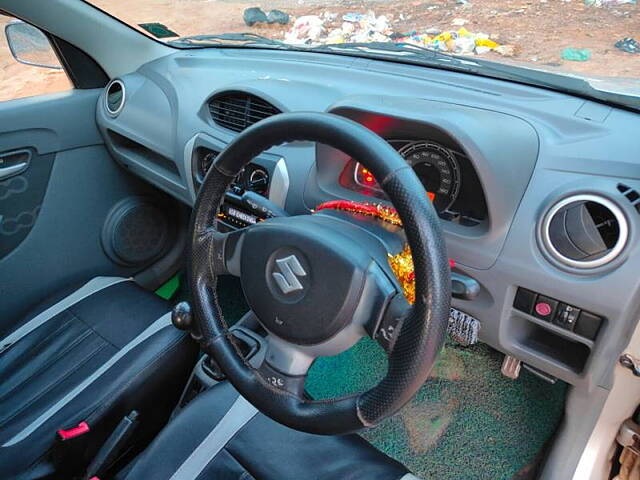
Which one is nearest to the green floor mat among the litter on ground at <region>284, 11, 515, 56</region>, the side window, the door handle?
the litter on ground at <region>284, 11, 515, 56</region>

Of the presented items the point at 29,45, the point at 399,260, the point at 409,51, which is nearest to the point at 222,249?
the point at 399,260

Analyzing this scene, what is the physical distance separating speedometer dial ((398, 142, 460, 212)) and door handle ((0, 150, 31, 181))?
1.34 metres

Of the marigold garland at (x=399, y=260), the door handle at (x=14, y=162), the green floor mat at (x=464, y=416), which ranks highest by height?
the marigold garland at (x=399, y=260)

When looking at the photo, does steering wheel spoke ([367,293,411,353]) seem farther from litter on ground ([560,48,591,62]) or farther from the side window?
the side window

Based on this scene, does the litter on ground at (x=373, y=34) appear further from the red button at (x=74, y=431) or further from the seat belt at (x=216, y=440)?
the red button at (x=74, y=431)

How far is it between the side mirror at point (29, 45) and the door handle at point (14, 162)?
1.33 feet

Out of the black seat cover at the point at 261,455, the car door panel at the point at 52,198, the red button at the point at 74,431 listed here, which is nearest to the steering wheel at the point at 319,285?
the black seat cover at the point at 261,455

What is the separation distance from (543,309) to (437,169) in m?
0.36

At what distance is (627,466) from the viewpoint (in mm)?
1373

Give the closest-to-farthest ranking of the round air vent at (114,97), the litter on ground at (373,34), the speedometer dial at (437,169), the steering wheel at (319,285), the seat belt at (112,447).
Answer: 1. the steering wheel at (319,285)
2. the speedometer dial at (437,169)
3. the seat belt at (112,447)
4. the litter on ground at (373,34)
5. the round air vent at (114,97)

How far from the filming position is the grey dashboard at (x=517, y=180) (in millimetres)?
1008

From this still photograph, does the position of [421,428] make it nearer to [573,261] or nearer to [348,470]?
[348,470]

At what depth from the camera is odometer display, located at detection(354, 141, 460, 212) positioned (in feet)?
3.94

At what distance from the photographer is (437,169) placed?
1.22 metres
